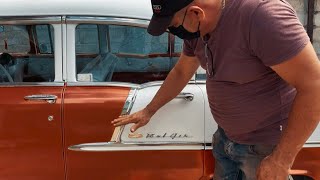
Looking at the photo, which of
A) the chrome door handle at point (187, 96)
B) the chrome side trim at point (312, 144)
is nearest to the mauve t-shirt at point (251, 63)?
the chrome door handle at point (187, 96)

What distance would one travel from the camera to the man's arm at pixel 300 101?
1.59 metres

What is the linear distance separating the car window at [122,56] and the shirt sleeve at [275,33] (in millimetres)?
1271

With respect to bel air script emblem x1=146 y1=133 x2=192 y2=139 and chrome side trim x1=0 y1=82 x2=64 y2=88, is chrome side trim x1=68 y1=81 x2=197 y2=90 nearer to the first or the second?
chrome side trim x1=0 y1=82 x2=64 y2=88

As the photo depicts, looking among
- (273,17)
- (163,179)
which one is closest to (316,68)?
(273,17)

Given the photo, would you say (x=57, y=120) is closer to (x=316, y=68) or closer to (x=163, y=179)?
(x=163, y=179)

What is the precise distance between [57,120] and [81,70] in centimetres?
35

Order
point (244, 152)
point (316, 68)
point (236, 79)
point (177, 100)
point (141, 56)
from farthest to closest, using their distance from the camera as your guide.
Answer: point (141, 56)
point (177, 100)
point (244, 152)
point (236, 79)
point (316, 68)

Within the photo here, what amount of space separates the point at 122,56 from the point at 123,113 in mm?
409

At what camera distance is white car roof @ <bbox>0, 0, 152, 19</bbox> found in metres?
2.79

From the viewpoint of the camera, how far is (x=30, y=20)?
2795mm

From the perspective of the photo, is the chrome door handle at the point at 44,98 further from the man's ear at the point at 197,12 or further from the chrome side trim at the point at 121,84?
the man's ear at the point at 197,12

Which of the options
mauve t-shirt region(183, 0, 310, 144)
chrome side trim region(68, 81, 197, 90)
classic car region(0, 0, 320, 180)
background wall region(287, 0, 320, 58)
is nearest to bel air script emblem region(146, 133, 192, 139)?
classic car region(0, 0, 320, 180)

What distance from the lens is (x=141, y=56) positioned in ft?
9.58

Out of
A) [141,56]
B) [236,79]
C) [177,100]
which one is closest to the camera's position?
[236,79]
